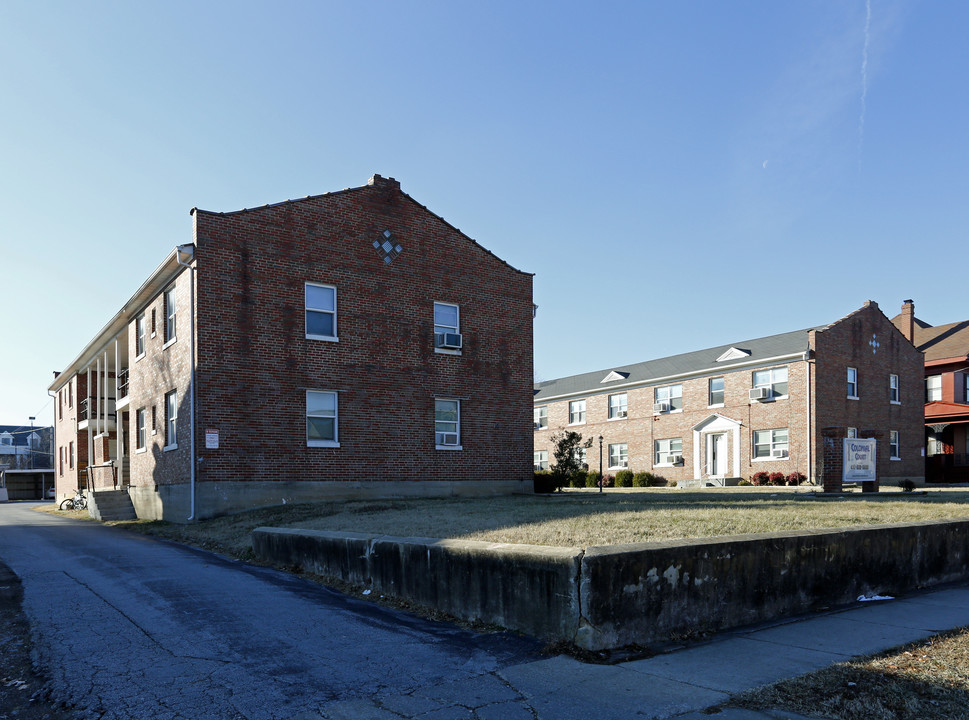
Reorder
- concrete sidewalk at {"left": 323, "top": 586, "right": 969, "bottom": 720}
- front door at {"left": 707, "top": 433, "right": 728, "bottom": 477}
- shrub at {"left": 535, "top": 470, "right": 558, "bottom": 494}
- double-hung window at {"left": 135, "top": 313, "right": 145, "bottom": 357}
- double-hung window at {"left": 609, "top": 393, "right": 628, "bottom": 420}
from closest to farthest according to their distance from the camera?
concrete sidewalk at {"left": 323, "top": 586, "right": 969, "bottom": 720}, double-hung window at {"left": 135, "top": 313, "right": 145, "bottom": 357}, shrub at {"left": 535, "top": 470, "right": 558, "bottom": 494}, front door at {"left": 707, "top": 433, "right": 728, "bottom": 477}, double-hung window at {"left": 609, "top": 393, "right": 628, "bottom": 420}

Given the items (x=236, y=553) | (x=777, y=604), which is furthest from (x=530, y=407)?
(x=777, y=604)

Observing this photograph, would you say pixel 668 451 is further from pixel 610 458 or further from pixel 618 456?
pixel 610 458

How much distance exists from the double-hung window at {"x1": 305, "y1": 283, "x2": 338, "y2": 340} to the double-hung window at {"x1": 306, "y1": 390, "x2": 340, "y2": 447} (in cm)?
148

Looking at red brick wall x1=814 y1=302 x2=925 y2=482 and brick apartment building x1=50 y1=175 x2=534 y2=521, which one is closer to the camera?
brick apartment building x1=50 y1=175 x2=534 y2=521

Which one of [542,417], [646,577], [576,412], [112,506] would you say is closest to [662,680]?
[646,577]

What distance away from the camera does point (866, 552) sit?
8133 millimetres

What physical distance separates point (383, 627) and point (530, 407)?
16.3 metres

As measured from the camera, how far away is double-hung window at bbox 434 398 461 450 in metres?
21.2

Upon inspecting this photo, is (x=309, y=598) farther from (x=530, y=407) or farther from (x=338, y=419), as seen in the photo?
(x=530, y=407)

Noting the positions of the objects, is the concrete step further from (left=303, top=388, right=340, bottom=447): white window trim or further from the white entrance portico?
the white entrance portico

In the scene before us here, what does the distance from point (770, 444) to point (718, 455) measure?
3.16m

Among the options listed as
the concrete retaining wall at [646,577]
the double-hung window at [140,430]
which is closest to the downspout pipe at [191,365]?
the double-hung window at [140,430]

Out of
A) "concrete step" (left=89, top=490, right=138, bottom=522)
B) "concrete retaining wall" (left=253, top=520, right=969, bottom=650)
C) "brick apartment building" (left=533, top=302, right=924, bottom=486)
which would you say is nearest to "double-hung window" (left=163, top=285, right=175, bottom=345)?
"concrete step" (left=89, top=490, right=138, bottom=522)

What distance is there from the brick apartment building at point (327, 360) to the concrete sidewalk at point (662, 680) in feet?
45.5
